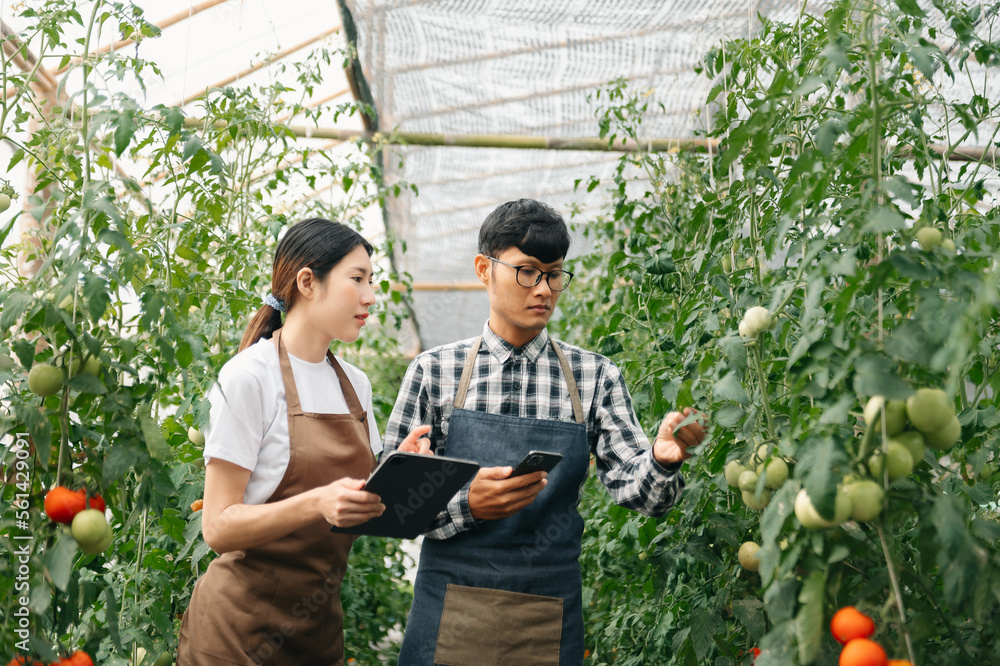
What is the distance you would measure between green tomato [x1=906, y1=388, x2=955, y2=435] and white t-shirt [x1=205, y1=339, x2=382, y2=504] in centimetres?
103

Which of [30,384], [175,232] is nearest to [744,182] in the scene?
[30,384]

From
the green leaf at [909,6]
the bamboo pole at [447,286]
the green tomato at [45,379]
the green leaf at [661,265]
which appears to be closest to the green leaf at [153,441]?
the green tomato at [45,379]

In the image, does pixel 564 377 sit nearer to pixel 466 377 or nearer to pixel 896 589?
pixel 466 377

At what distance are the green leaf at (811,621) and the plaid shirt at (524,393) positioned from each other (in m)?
0.75

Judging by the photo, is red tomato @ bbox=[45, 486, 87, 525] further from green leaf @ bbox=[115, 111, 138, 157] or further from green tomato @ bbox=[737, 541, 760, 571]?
green tomato @ bbox=[737, 541, 760, 571]

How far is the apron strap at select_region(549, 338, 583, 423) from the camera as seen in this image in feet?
5.24

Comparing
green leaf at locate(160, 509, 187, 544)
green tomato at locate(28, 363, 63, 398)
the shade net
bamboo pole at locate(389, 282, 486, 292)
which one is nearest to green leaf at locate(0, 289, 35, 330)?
green tomato at locate(28, 363, 63, 398)

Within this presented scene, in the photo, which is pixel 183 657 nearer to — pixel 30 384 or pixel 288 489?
pixel 288 489

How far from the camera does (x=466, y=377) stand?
63.8 inches

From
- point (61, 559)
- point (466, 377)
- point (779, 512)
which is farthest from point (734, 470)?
point (61, 559)

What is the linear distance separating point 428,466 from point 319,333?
1.58 feet

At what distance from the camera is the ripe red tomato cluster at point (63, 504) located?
101cm

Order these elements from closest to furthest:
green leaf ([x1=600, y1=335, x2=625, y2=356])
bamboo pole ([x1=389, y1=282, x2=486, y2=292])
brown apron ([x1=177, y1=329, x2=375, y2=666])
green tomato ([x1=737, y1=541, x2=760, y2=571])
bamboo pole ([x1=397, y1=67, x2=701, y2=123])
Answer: green tomato ([x1=737, y1=541, x2=760, y2=571])
brown apron ([x1=177, y1=329, x2=375, y2=666])
green leaf ([x1=600, y1=335, x2=625, y2=356])
bamboo pole ([x1=397, y1=67, x2=701, y2=123])
bamboo pole ([x1=389, y1=282, x2=486, y2=292])

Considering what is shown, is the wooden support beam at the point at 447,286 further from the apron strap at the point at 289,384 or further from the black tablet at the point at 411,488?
the black tablet at the point at 411,488
